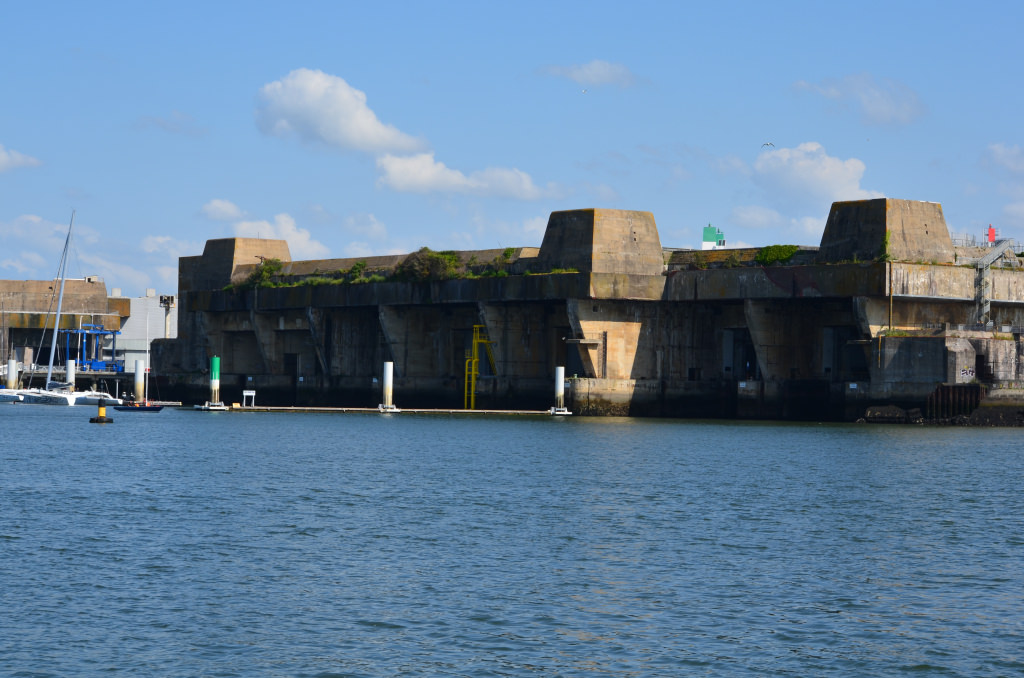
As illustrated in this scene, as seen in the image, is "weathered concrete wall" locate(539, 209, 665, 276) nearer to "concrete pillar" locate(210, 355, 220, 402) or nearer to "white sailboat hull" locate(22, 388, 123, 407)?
"concrete pillar" locate(210, 355, 220, 402)

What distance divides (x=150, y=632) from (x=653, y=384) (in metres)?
76.3

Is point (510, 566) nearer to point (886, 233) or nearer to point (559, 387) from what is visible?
point (886, 233)

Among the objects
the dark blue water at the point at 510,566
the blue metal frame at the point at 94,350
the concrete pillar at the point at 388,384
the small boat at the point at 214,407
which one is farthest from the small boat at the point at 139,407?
the dark blue water at the point at 510,566

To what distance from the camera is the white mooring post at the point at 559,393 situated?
97438mm

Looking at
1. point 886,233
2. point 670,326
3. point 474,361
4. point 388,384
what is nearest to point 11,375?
point 388,384

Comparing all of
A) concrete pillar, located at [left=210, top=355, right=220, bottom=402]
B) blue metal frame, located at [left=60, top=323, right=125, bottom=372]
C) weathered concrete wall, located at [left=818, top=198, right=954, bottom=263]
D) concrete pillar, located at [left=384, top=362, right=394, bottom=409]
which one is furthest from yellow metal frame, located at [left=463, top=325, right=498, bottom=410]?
blue metal frame, located at [left=60, top=323, right=125, bottom=372]

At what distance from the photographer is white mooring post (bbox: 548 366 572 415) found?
320 feet

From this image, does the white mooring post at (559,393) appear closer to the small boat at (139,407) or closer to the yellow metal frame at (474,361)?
the yellow metal frame at (474,361)

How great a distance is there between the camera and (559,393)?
9812 cm

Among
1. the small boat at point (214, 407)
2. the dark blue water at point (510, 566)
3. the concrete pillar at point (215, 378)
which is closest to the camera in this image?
the dark blue water at point (510, 566)

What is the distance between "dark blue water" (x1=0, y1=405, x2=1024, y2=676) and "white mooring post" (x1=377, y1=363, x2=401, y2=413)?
4344 centimetres

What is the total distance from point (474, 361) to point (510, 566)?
75.7 metres

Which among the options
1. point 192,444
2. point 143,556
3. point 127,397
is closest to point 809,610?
point 143,556

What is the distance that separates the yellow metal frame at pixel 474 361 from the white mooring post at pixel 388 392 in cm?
547
